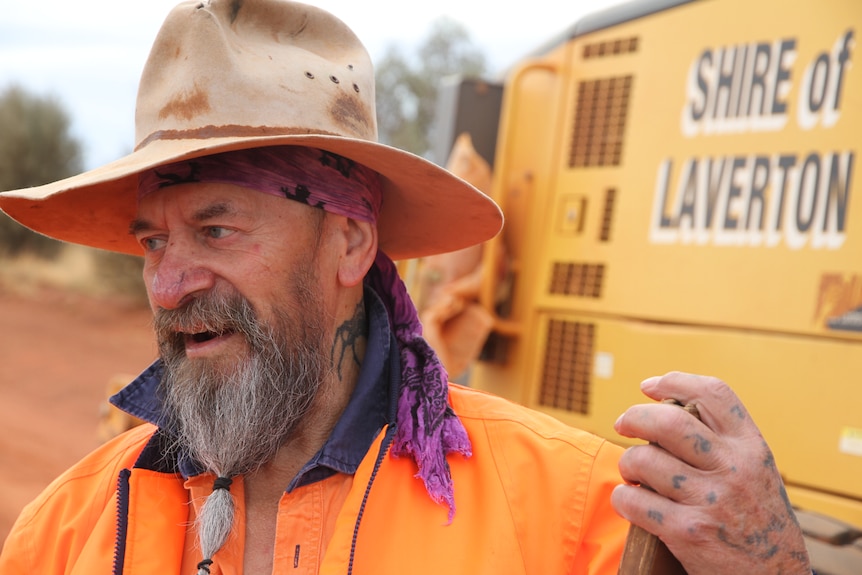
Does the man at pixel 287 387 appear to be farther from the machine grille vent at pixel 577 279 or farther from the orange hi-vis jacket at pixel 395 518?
the machine grille vent at pixel 577 279

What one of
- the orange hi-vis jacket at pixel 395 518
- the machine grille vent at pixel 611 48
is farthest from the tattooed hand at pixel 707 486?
the machine grille vent at pixel 611 48

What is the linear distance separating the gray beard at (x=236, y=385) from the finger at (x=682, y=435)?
98cm

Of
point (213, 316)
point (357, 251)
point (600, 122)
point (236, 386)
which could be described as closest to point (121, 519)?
point (236, 386)

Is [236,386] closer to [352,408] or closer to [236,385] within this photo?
[236,385]

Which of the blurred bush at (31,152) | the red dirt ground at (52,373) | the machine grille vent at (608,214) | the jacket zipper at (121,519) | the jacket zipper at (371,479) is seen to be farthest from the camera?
the blurred bush at (31,152)

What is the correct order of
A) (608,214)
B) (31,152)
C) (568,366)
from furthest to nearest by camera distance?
(31,152) < (568,366) < (608,214)

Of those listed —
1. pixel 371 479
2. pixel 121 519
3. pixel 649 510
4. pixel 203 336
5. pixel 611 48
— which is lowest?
pixel 121 519

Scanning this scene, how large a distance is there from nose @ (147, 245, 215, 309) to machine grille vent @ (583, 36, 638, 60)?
3094 mm

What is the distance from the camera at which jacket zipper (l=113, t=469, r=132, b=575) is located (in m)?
2.06

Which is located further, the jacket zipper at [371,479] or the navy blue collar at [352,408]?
the navy blue collar at [352,408]

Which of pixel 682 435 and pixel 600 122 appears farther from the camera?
pixel 600 122

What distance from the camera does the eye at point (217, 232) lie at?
2.23 meters

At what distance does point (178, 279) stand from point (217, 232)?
147 mm

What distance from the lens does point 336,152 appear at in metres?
2.27
